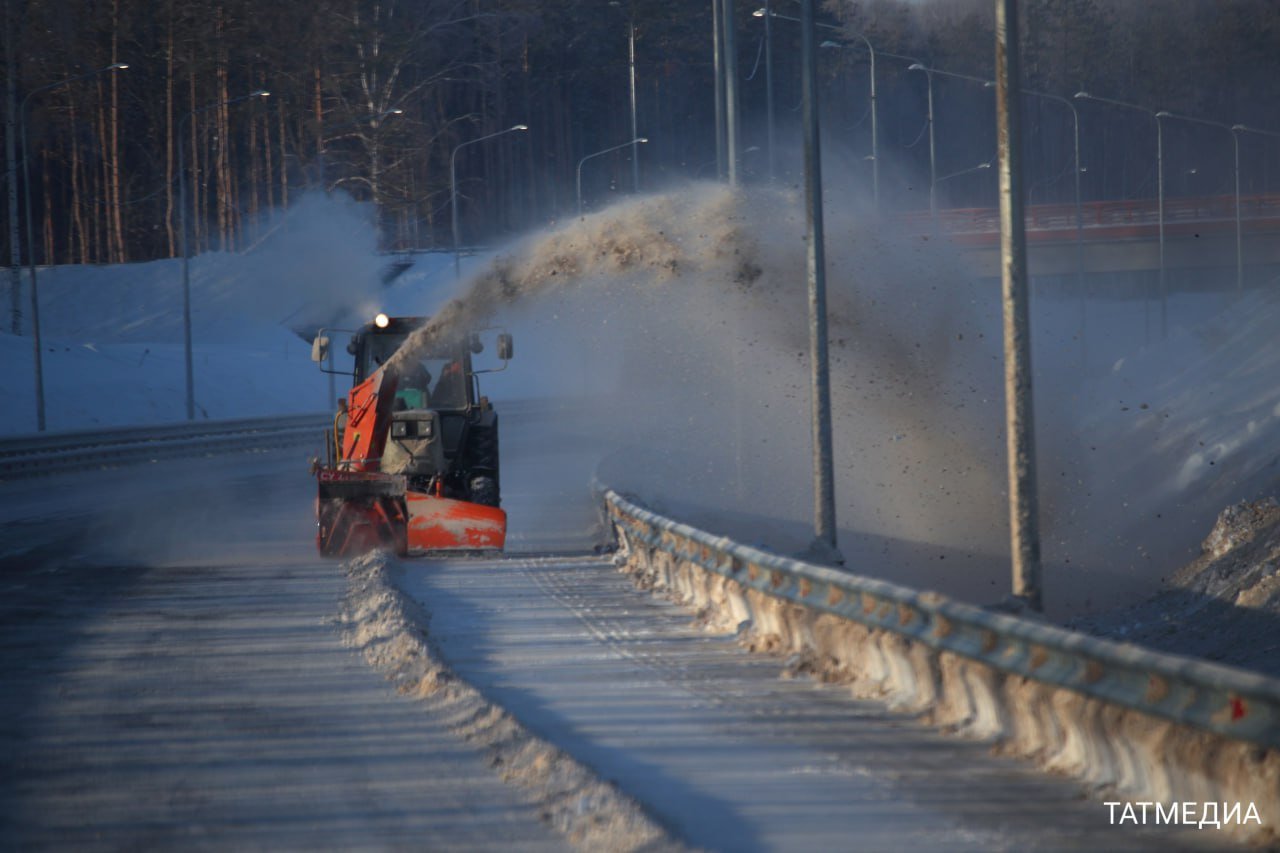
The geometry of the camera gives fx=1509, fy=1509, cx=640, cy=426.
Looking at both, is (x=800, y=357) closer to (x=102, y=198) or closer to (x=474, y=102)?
(x=102, y=198)

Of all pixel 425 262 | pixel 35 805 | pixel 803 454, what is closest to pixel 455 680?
pixel 35 805

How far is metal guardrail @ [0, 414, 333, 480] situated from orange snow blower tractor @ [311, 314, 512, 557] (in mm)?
14786

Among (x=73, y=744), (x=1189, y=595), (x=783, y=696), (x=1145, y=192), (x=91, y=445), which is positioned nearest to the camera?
(x=73, y=744)

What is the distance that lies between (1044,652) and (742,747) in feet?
5.73

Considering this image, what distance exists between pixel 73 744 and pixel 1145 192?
378 feet

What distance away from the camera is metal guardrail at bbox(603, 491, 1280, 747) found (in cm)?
622

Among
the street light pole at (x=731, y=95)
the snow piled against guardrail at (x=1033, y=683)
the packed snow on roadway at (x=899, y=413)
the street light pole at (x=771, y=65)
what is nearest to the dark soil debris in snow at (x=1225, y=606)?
the packed snow on roadway at (x=899, y=413)

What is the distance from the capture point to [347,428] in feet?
60.3

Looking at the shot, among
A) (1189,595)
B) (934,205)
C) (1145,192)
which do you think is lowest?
(1189,595)

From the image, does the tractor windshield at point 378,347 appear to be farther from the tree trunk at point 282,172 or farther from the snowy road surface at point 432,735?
the tree trunk at point 282,172

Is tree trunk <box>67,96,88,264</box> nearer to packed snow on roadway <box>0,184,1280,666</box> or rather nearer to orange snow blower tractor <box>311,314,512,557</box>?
packed snow on roadway <box>0,184,1280,666</box>

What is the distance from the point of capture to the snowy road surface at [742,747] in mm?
6742

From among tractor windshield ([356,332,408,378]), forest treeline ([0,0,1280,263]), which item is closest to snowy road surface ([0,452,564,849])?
tractor windshield ([356,332,408,378])

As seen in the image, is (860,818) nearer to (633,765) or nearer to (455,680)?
(633,765)
